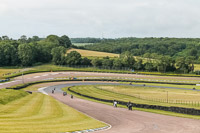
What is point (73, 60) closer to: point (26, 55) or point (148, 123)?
point (26, 55)

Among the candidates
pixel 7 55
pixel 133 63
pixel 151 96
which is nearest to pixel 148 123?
pixel 151 96

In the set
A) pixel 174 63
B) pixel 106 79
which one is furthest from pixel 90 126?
pixel 174 63

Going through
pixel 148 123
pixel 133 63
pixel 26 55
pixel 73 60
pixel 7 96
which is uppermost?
pixel 26 55

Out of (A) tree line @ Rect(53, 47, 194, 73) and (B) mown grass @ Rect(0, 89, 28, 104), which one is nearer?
(B) mown grass @ Rect(0, 89, 28, 104)

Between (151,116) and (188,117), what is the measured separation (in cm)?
520

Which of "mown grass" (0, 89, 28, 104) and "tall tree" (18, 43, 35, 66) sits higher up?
"tall tree" (18, 43, 35, 66)

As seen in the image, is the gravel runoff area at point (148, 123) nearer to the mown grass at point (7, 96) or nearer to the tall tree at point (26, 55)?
the mown grass at point (7, 96)

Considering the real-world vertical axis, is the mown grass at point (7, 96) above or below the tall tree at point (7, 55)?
below

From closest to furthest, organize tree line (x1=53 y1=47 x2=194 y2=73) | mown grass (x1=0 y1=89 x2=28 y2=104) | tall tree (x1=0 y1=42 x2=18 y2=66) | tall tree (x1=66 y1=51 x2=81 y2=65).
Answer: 1. mown grass (x1=0 y1=89 x2=28 y2=104)
2. tree line (x1=53 y1=47 x2=194 y2=73)
3. tall tree (x1=0 y1=42 x2=18 y2=66)
4. tall tree (x1=66 y1=51 x2=81 y2=65)

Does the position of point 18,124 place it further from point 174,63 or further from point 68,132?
point 174,63

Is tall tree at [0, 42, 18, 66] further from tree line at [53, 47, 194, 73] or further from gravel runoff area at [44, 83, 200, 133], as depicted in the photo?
gravel runoff area at [44, 83, 200, 133]

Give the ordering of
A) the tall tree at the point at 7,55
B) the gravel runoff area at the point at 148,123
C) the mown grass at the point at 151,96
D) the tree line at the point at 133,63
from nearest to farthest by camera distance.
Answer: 1. the gravel runoff area at the point at 148,123
2. the mown grass at the point at 151,96
3. the tree line at the point at 133,63
4. the tall tree at the point at 7,55

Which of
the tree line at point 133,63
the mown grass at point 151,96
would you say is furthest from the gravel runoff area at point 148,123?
the tree line at point 133,63

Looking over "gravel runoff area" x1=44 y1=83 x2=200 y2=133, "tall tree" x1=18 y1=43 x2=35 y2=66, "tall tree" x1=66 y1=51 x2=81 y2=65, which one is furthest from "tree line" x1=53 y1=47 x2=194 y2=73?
"gravel runoff area" x1=44 y1=83 x2=200 y2=133
